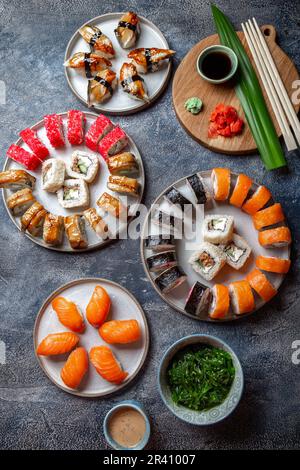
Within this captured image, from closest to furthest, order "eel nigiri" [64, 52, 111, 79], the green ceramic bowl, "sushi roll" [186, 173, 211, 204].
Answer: the green ceramic bowl < "sushi roll" [186, 173, 211, 204] < "eel nigiri" [64, 52, 111, 79]

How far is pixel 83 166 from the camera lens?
3836mm

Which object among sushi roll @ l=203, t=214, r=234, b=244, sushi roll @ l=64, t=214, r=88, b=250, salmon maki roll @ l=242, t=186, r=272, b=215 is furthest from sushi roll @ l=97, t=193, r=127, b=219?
salmon maki roll @ l=242, t=186, r=272, b=215

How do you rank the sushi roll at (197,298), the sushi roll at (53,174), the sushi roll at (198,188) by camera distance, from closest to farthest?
1. the sushi roll at (197,298)
2. the sushi roll at (198,188)
3. the sushi roll at (53,174)

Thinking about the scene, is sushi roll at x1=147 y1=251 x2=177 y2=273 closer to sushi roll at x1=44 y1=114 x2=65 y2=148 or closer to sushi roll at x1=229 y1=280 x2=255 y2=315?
sushi roll at x1=229 y1=280 x2=255 y2=315

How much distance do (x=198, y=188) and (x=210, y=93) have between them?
2.29 feet

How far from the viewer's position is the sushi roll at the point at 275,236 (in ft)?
11.7

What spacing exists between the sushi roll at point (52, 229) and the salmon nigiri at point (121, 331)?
0.65 meters

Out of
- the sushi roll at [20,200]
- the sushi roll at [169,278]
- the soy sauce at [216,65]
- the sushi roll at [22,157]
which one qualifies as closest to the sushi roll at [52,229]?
the sushi roll at [20,200]

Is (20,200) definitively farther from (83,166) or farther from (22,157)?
(83,166)

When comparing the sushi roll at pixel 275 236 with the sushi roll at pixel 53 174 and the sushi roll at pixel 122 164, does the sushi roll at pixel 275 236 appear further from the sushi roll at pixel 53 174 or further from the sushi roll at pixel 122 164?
the sushi roll at pixel 53 174

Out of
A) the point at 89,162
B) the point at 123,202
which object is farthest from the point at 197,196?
the point at 89,162

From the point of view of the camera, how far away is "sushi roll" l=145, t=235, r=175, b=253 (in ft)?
11.9

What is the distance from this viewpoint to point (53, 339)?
3.65 meters

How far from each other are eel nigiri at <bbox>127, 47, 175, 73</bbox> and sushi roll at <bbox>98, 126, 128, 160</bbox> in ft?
1.57
